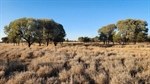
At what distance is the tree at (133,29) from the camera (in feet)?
196

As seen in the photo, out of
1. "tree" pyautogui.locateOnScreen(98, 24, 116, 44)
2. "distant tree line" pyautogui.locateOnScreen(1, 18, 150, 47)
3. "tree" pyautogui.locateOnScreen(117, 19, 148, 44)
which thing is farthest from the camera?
"tree" pyautogui.locateOnScreen(98, 24, 116, 44)

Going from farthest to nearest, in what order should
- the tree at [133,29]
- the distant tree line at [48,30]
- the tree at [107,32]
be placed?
the tree at [107,32] < the tree at [133,29] < the distant tree line at [48,30]

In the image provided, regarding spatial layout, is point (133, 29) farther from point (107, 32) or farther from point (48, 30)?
point (48, 30)

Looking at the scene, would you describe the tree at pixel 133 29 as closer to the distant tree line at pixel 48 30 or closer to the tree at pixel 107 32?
the distant tree line at pixel 48 30

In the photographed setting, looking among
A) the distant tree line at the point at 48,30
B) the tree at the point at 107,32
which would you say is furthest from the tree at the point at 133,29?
the tree at the point at 107,32

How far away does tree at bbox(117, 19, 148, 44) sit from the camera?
196ft

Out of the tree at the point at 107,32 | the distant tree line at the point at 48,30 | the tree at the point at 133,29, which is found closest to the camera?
the distant tree line at the point at 48,30

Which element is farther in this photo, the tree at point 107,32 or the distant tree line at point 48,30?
the tree at point 107,32

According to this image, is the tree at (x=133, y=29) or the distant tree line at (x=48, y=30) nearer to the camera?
the distant tree line at (x=48, y=30)

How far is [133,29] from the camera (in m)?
59.6

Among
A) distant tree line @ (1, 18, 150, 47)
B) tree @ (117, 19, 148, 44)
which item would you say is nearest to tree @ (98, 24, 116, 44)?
distant tree line @ (1, 18, 150, 47)

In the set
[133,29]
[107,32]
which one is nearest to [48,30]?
[133,29]

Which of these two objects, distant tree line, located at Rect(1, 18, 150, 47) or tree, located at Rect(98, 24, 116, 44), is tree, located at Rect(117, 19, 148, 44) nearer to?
distant tree line, located at Rect(1, 18, 150, 47)

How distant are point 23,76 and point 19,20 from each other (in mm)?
37243
